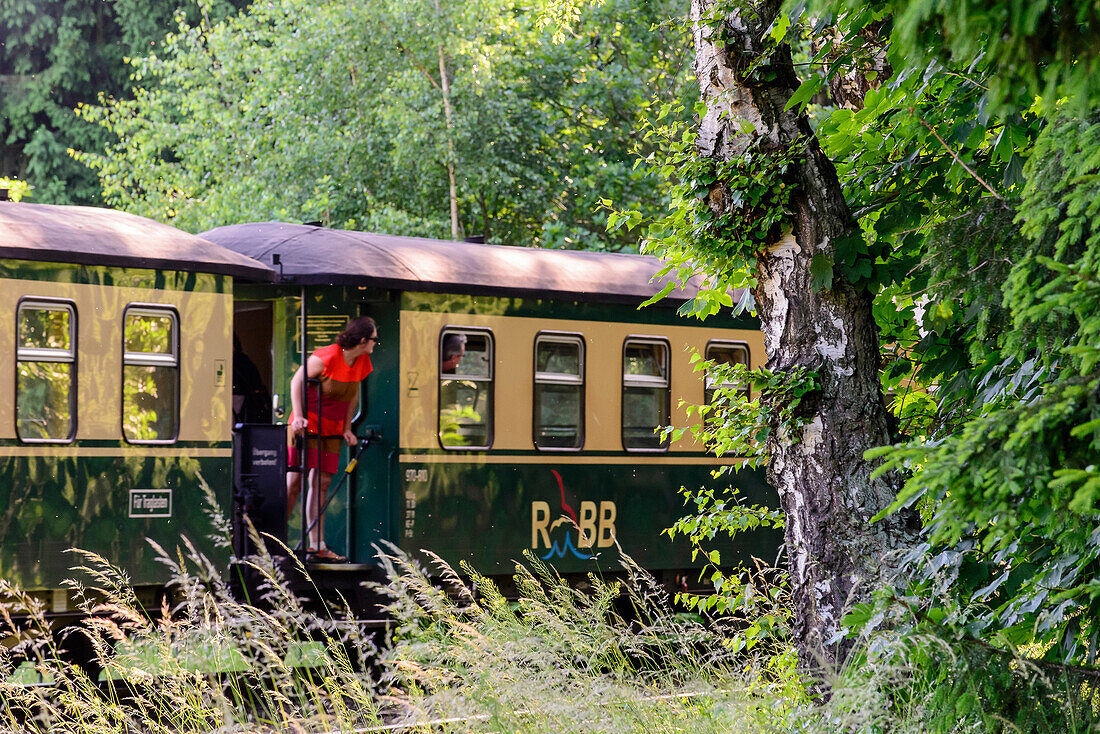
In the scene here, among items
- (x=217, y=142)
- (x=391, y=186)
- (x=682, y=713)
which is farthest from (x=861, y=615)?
(x=217, y=142)

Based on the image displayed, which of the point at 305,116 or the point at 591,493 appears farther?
the point at 305,116

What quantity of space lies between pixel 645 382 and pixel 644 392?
8 centimetres

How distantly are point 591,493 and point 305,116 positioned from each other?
1027 centimetres

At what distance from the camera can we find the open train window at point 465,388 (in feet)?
31.9

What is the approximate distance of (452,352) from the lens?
32.1 feet

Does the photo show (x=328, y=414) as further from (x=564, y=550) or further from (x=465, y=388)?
(x=564, y=550)

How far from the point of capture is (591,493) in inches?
410

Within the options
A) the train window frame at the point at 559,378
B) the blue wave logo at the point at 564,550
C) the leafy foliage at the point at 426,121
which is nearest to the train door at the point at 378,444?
the train window frame at the point at 559,378

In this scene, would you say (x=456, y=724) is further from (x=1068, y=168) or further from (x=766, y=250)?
(x=1068, y=168)

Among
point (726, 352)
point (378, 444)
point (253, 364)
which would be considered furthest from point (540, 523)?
point (253, 364)

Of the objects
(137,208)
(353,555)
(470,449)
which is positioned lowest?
(353,555)

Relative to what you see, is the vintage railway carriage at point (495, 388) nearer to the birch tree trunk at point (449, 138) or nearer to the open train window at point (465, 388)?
the open train window at point (465, 388)

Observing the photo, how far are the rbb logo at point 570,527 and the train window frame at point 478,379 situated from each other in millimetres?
645

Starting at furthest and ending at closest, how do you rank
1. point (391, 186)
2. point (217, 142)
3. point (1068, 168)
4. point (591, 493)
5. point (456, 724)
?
point (217, 142) → point (391, 186) → point (591, 493) → point (456, 724) → point (1068, 168)
